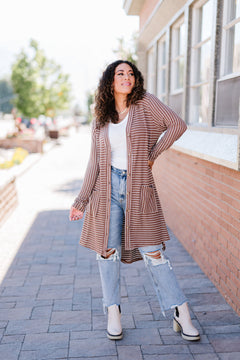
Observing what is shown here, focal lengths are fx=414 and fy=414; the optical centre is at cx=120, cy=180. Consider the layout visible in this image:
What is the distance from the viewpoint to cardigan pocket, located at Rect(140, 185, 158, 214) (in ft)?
9.11

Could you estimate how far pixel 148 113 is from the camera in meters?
2.80

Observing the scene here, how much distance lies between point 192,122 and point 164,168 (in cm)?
133

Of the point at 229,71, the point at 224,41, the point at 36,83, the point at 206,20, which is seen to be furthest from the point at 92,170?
the point at 36,83

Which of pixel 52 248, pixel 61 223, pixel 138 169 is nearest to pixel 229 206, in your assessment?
pixel 138 169

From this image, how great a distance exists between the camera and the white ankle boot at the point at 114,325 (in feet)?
9.68

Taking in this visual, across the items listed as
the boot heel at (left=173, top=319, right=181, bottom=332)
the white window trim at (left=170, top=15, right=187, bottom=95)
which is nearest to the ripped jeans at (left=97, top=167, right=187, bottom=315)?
the boot heel at (left=173, top=319, right=181, bottom=332)

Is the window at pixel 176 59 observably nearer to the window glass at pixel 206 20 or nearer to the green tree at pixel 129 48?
the window glass at pixel 206 20

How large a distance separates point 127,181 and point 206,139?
1.63 meters

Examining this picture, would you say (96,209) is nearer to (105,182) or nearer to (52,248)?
(105,182)

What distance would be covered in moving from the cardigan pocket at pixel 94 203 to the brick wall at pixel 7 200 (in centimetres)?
350

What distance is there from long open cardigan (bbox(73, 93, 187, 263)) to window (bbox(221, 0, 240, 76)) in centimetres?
132

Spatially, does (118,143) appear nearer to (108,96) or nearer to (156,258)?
(108,96)

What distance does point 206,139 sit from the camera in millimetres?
4105

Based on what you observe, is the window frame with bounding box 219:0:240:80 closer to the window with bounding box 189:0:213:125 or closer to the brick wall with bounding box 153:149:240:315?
the window with bounding box 189:0:213:125
